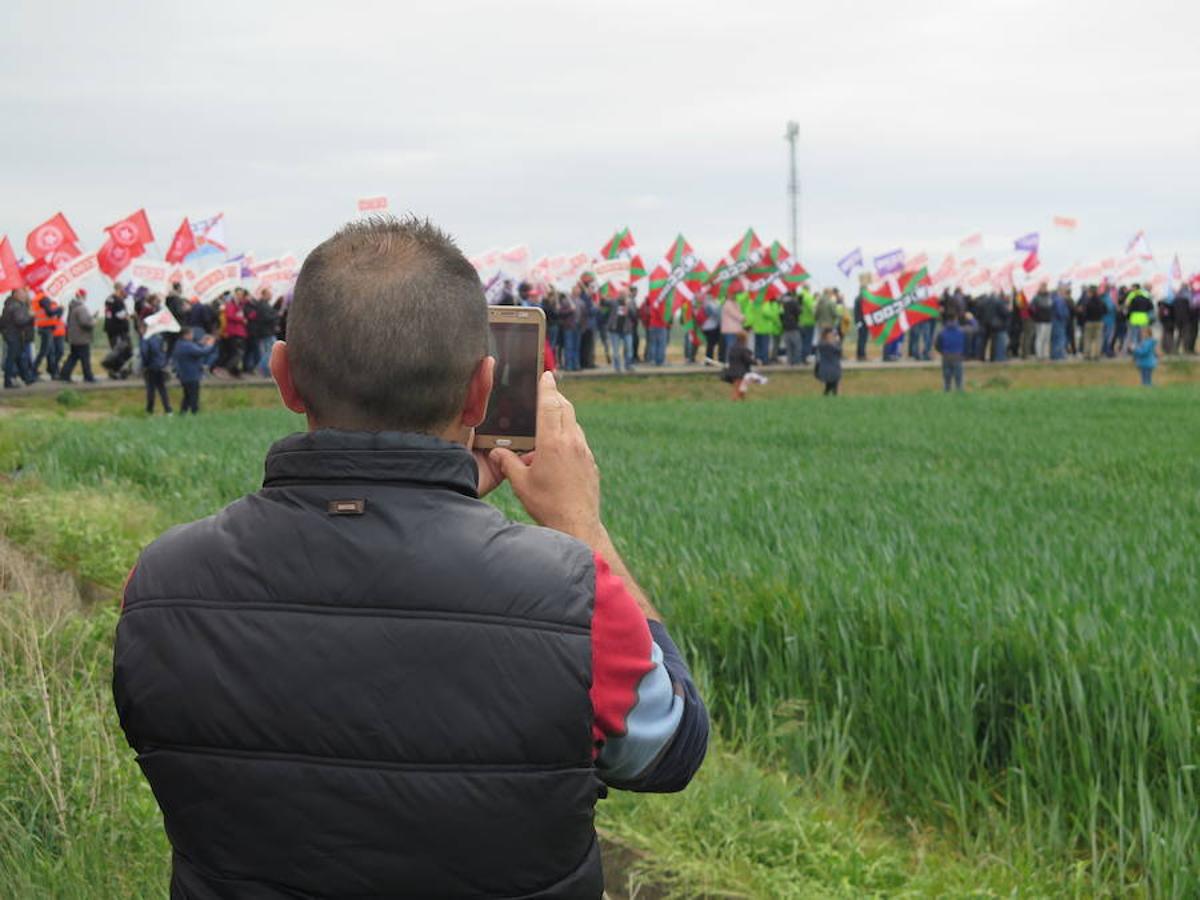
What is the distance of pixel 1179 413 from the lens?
2116cm

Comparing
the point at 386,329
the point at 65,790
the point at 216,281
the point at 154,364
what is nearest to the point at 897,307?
the point at 216,281

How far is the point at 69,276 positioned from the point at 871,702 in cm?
2687

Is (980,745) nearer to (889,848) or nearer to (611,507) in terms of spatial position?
(889,848)

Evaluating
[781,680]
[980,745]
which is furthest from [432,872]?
[781,680]

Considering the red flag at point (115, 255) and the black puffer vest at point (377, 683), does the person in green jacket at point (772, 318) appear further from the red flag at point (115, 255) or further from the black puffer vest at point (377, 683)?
the black puffer vest at point (377, 683)

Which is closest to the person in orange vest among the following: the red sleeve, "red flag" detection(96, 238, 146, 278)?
"red flag" detection(96, 238, 146, 278)

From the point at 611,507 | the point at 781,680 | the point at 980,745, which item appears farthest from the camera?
the point at 611,507

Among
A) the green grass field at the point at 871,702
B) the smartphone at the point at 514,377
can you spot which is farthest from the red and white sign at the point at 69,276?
the smartphone at the point at 514,377

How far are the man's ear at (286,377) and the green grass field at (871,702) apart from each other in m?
1.99

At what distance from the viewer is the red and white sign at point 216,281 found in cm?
3103

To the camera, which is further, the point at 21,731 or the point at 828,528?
the point at 828,528

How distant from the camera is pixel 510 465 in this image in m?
2.21

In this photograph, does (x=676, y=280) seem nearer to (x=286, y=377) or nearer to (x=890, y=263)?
(x=890, y=263)

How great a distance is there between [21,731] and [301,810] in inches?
109
